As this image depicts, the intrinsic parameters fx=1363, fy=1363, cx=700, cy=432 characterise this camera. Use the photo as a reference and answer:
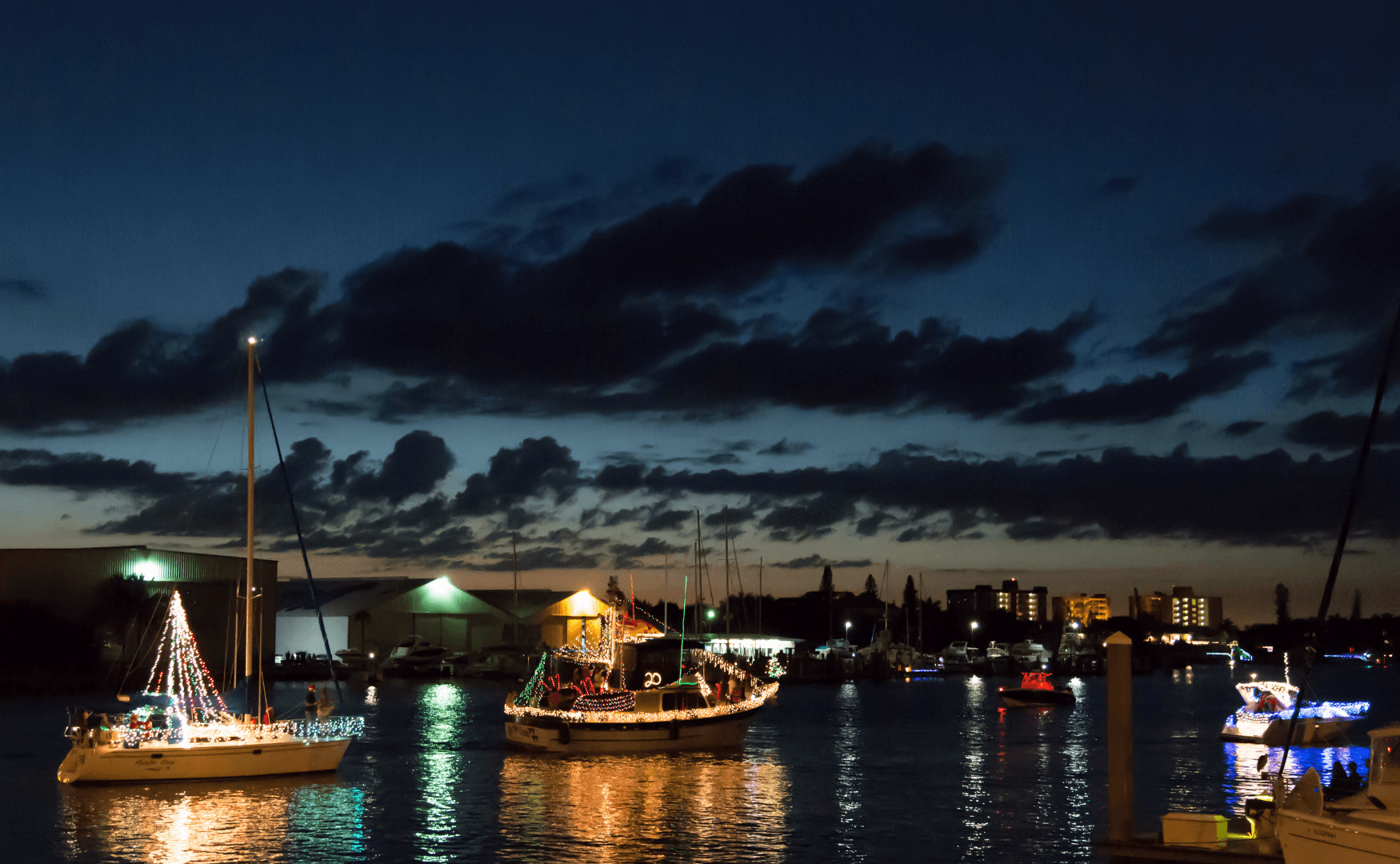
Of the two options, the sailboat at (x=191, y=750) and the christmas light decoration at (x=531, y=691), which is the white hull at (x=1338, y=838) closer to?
the sailboat at (x=191, y=750)

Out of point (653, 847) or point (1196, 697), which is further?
point (1196, 697)

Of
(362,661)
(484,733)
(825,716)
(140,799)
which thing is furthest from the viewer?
(362,661)

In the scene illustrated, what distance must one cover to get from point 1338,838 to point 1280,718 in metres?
41.3

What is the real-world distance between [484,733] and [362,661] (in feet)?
236

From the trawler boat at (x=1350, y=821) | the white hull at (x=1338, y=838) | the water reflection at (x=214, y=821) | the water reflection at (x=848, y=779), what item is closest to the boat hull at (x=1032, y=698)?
the water reflection at (x=848, y=779)

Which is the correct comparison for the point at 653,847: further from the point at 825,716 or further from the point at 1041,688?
the point at 1041,688

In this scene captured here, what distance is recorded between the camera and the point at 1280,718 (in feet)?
193

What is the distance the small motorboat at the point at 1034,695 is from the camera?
313 feet

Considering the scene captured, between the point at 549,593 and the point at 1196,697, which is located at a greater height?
the point at 549,593

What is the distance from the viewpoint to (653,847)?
31031 mm

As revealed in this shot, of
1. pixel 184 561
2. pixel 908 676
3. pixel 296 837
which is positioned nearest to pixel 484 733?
pixel 296 837

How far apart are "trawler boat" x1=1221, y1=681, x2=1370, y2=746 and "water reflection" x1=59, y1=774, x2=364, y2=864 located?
3973cm

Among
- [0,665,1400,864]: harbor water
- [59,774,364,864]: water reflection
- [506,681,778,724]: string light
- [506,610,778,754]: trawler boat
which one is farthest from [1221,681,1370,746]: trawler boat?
[59,774,364,864]: water reflection

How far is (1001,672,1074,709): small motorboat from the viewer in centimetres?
9544
